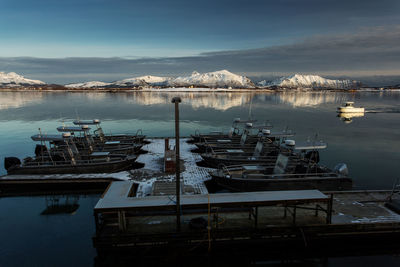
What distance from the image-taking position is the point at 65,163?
61.1 feet

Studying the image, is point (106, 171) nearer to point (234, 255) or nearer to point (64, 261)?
point (64, 261)

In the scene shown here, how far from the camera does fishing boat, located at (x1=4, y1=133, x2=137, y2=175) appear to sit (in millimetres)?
17516

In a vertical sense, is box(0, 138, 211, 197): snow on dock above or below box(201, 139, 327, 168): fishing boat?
below

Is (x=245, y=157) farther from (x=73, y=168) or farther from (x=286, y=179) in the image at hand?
(x=73, y=168)

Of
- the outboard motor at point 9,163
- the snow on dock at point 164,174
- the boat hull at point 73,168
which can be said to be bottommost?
the snow on dock at point 164,174

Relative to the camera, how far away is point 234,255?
10977 millimetres

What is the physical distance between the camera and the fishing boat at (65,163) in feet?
57.5

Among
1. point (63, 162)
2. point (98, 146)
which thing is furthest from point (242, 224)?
point (98, 146)

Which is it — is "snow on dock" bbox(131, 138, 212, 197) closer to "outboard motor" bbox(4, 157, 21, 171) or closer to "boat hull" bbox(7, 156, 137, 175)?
"boat hull" bbox(7, 156, 137, 175)

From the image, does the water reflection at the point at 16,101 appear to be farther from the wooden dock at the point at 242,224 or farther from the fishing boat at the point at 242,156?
the wooden dock at the point at 242,224

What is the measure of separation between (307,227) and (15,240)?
42.9ft

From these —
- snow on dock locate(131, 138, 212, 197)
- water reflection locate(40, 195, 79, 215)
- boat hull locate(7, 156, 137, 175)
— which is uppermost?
boat hull locate(7, 156, 137, 175)

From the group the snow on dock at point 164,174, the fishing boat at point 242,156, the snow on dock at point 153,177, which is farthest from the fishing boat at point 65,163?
the fishing boat at point 242,156

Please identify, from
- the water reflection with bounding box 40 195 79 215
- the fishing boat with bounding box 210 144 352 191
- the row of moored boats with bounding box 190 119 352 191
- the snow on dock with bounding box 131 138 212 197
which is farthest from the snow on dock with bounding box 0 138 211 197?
the fishing boat with bounding box 210 144 352 191
